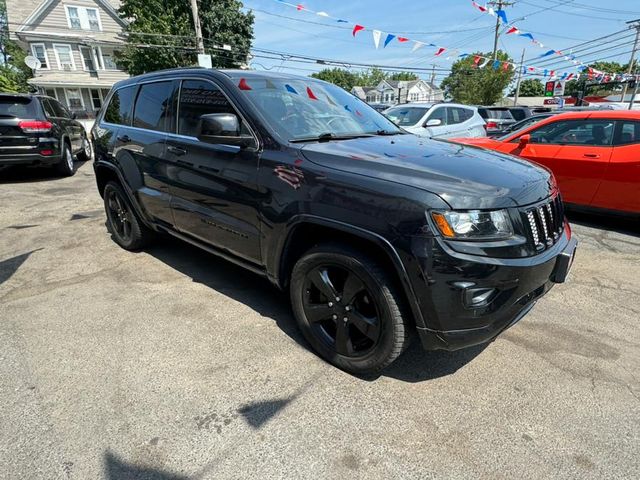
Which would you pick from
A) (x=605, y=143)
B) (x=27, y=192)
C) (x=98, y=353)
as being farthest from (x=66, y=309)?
(x=605, y=143)

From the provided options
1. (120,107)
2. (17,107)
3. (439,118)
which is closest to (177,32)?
(17,107)

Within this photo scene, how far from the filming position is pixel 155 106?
12.1 ft

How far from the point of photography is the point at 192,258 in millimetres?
4395

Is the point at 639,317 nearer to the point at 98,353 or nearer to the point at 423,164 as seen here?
the point at 423,164

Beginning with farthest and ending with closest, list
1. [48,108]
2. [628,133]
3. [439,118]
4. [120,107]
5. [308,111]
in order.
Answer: [439,118] < [48,108] < [628,133] < [120,107] < [308,111]

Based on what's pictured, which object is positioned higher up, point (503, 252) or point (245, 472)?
point (503, 252)

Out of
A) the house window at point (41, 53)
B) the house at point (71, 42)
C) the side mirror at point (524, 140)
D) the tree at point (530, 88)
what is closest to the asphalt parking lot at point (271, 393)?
the side mirror at point (524, 140)

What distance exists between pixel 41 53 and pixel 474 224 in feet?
115

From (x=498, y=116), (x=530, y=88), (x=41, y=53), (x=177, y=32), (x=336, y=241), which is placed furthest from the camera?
(x=530, y=88)

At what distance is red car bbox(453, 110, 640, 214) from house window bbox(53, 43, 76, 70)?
32.2 meters

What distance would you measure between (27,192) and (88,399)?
23.2 feet

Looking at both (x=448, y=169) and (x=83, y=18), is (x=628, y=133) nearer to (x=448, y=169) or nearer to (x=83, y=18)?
(x=448, y=169)

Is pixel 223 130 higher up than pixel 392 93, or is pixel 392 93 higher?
pixel 392 93

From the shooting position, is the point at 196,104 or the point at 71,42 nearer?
the point at 196,104
